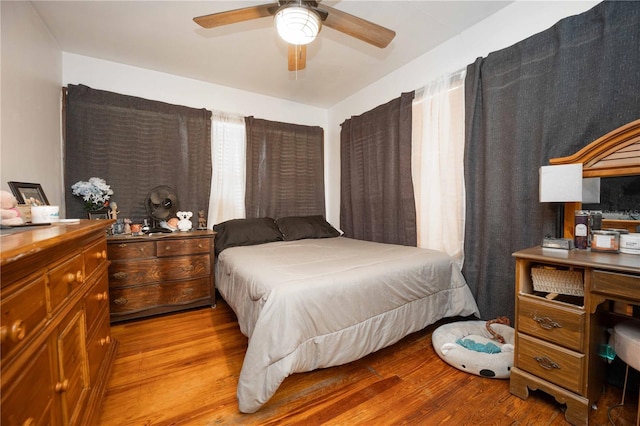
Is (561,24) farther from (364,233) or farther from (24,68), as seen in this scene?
(24,68)

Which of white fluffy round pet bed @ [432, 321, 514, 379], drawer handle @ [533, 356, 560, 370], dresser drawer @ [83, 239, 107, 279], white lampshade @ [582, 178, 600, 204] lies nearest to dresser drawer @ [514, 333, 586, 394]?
drawer handle @ [533, 356, 560, 370]

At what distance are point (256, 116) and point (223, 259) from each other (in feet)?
6.61

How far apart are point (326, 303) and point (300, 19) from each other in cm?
163

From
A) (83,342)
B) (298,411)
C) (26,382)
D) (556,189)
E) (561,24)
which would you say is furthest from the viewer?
(561,24)

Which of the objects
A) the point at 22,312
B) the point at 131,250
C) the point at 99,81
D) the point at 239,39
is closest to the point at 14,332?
the point at 22,312

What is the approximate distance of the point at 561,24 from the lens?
167 centimetres

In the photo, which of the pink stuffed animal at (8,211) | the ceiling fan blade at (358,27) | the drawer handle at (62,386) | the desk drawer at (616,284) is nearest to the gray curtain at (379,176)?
the ceiling fan blade at (358,27)

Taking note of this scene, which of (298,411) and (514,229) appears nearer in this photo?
(298,411)

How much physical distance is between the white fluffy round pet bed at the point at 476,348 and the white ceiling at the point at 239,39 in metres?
2.43

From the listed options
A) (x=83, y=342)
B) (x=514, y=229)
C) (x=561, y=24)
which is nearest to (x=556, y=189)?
(x=514, y=229)

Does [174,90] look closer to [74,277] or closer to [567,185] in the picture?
[74,277]

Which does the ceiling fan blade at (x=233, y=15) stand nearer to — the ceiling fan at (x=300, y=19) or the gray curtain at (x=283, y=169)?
the ceiling fan at (x=300, y=19)

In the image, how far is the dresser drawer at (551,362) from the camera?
1.24 m

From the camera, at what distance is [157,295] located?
2428mm
